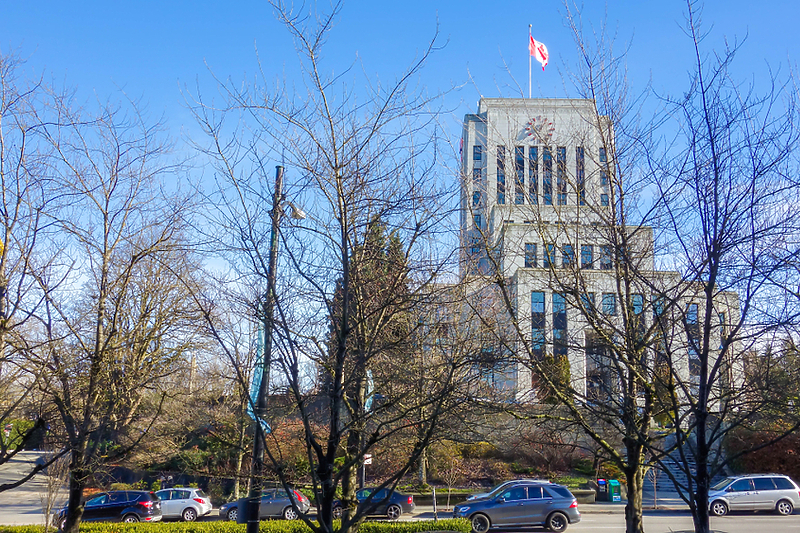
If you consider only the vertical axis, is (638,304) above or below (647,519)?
above

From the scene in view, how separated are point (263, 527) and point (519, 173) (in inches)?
417

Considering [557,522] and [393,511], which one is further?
[393,511]

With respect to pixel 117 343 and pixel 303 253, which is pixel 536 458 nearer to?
pixel 117 343

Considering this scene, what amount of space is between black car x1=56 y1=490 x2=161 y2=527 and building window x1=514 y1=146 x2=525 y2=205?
698 inches

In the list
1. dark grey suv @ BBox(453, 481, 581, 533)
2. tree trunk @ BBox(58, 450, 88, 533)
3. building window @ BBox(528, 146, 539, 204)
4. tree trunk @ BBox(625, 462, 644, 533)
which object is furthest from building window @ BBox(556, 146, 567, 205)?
dark grey suv @ BBox(453, 481, 581, 533)

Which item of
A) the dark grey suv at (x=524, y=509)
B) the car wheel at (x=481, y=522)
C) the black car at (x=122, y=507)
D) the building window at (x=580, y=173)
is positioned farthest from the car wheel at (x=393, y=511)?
the building window at (x=580, y=173)

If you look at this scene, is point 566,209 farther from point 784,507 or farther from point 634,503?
point 784,507

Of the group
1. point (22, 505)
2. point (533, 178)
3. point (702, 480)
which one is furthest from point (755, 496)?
point (22, 505)

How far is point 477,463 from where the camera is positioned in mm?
27359

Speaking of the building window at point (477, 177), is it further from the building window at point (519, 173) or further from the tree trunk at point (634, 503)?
the tree trunk at point (634, 503)

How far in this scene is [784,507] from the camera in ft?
68.2

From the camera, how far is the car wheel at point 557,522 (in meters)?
16.9

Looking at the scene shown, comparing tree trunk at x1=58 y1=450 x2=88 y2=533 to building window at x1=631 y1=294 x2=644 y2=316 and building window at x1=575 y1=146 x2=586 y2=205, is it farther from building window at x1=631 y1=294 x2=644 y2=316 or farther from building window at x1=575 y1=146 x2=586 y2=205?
building window at x1=631 y1=294 x2=644 y2=316

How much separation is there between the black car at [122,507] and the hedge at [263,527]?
15.9ft
